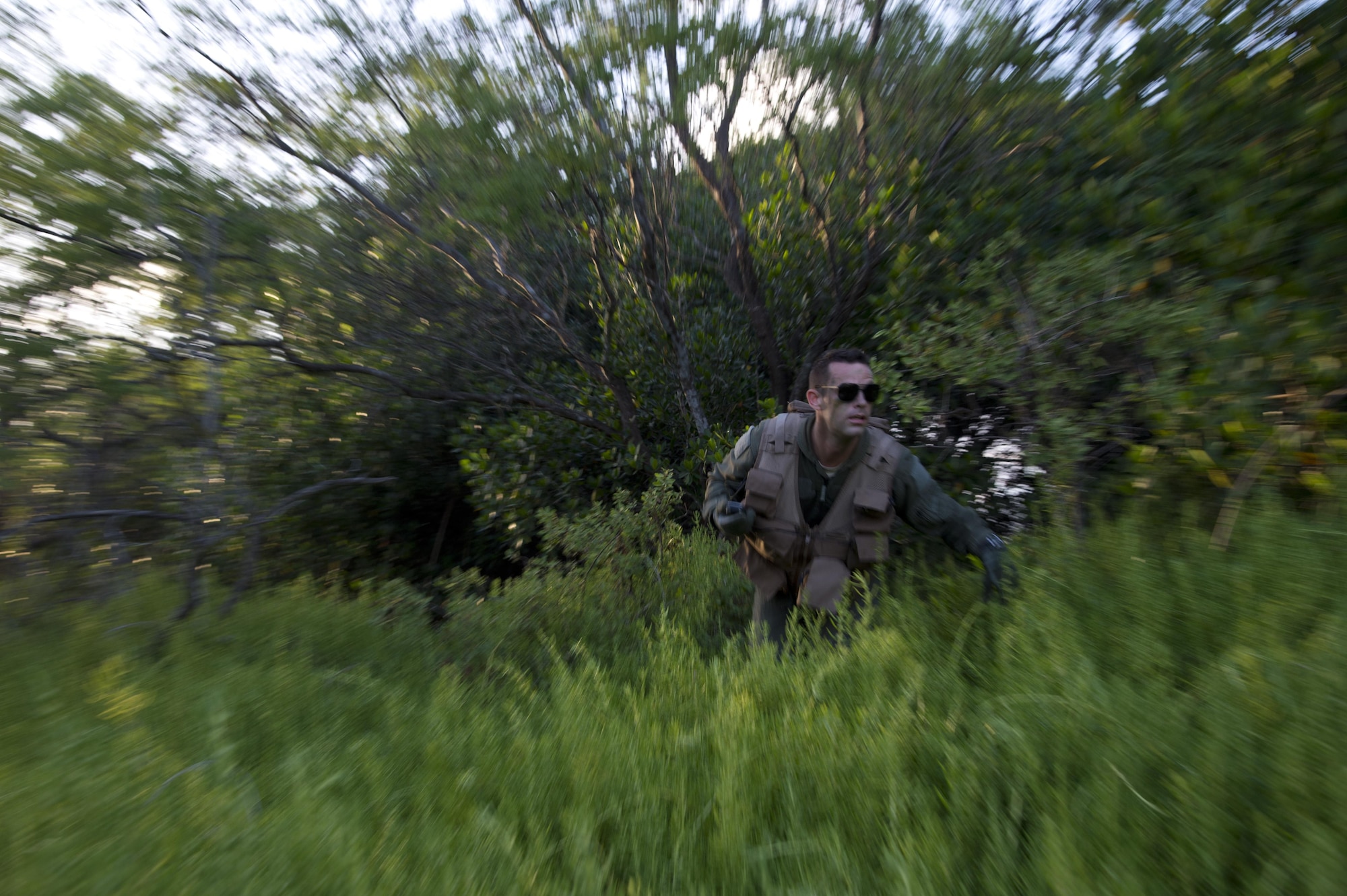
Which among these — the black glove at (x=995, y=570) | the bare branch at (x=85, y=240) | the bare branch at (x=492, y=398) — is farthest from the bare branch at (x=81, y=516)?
the black glove at (x=995, y=570)

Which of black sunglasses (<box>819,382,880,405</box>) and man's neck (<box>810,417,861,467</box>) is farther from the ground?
black sunglasses (<box>819,382,880,405</box>)

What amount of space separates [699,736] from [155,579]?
316 centimetres

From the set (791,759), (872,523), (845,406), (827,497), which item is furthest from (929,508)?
(791,759)

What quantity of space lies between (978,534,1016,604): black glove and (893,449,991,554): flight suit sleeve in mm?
127

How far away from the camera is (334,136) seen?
182 inches

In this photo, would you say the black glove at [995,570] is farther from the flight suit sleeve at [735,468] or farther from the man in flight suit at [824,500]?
the flight suit sleeve at [735,468]

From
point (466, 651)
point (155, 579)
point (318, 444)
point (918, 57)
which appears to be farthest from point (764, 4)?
point (318, 444)

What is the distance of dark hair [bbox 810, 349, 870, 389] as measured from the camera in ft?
11.0

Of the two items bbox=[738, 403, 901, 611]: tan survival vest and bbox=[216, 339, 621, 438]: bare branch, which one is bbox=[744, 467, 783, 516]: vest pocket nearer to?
bbox=[738, 403, 901, 611]: tan survival vest

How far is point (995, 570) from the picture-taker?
270 cm

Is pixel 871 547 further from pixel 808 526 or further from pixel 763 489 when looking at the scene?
pixel 763 489

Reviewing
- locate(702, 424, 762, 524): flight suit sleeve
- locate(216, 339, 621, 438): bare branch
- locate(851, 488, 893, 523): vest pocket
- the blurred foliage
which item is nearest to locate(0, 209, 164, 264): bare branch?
the blurred foliage

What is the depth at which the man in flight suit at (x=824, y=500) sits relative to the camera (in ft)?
10.3

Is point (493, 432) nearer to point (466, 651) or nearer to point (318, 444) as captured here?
point (318, 444)
